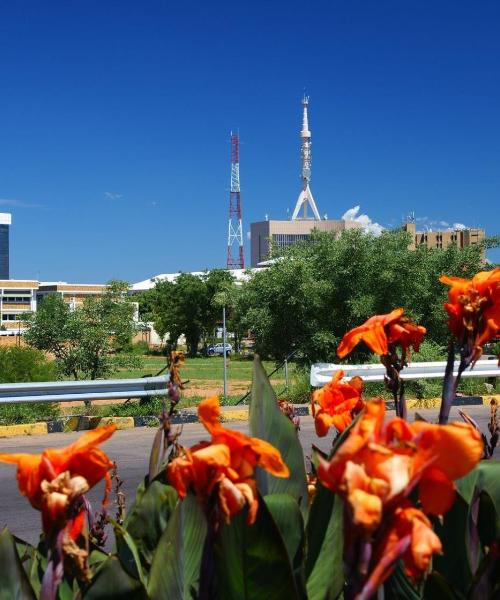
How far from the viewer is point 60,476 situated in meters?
0.87

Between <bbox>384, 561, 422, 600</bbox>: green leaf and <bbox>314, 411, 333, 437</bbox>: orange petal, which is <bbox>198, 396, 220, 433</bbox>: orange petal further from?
<bbox>314, 411, 333, 437</bbox>: orange petal

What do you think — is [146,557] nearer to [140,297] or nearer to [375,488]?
[375,488]

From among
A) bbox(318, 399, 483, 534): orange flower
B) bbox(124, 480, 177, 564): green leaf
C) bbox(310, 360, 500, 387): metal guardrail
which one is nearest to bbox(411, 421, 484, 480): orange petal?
bbox(318, 399, 483, 534): orange flower

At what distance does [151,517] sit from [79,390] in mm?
9798

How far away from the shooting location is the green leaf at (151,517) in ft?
4.44

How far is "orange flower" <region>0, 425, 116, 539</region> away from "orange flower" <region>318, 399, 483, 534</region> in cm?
29

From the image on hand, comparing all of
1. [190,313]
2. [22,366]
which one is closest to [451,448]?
[22,366]

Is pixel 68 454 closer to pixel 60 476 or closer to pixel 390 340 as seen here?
pixel 60 476

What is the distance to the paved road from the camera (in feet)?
19.8

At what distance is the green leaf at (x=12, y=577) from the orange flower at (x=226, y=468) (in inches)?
11.2

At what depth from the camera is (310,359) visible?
1466cm

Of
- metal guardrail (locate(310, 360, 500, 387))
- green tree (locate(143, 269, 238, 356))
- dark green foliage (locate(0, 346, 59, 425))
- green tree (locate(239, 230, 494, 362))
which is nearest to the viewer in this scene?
metal guardrail (locate(310, 360, 500, 387))

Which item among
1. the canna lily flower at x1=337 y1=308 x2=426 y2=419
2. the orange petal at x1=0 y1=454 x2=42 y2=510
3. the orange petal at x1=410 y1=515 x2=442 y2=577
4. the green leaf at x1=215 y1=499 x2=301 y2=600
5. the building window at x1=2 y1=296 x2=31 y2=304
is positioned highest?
the building window at x1=2 y1=296 x2=31 y2=304

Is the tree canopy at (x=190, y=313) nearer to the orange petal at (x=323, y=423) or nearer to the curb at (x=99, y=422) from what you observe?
the curb at (x=99, y=422)
